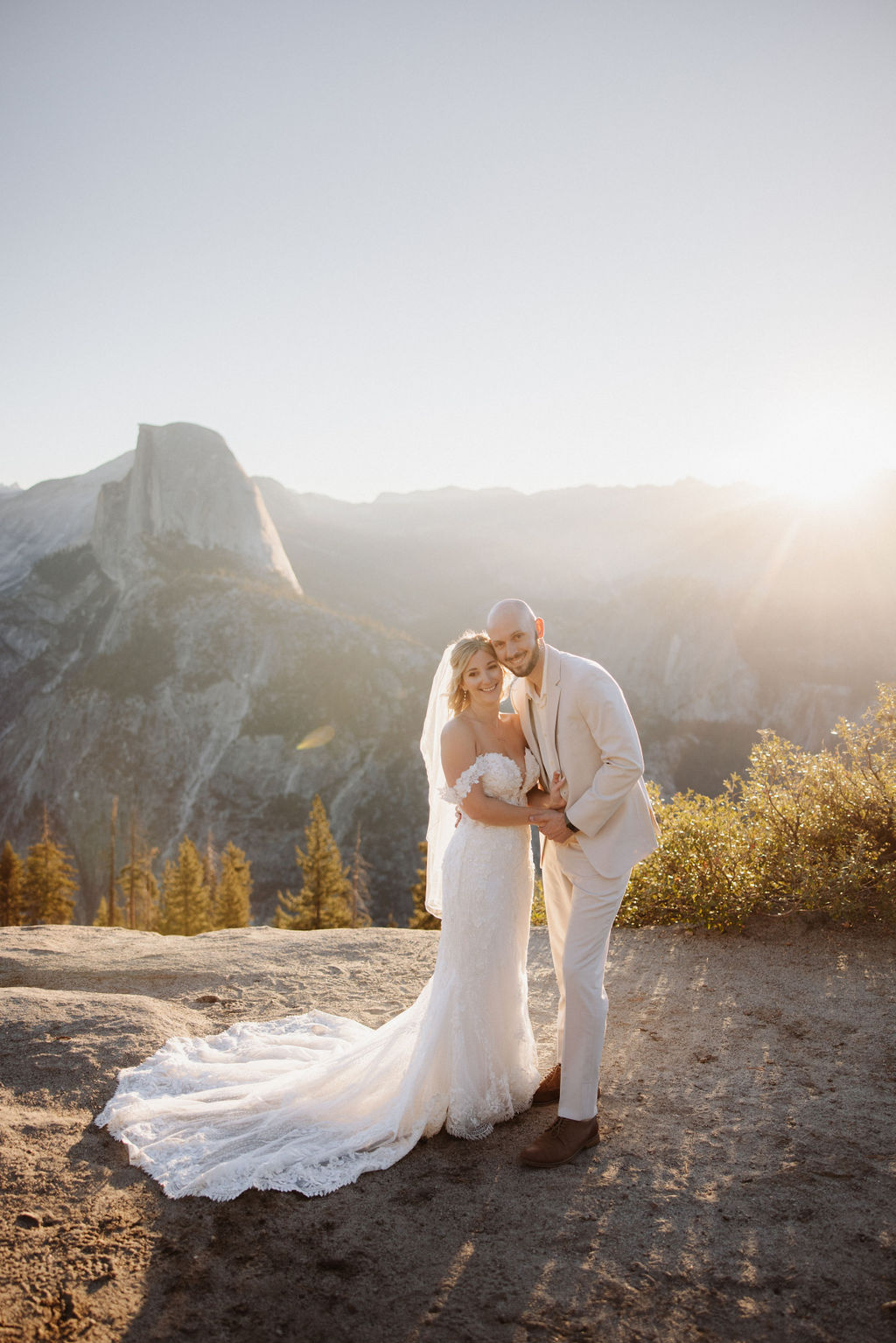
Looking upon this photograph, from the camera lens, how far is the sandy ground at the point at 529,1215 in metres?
2.74

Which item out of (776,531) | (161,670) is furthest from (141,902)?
(776,531)

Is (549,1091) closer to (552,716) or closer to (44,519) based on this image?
(552,716)

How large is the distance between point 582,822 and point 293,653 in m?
52.2

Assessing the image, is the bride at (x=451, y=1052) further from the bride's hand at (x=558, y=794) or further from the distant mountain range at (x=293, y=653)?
the distant mountain range at (x=293, y=653)

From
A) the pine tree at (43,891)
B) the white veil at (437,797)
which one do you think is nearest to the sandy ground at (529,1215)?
the white veil at (437,797)

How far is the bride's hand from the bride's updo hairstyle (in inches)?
26.4

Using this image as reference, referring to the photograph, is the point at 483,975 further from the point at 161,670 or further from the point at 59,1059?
the point at 161,670

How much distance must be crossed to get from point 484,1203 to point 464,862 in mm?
1616

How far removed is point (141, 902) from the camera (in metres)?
34.6

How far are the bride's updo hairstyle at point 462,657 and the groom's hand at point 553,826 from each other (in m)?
0.78

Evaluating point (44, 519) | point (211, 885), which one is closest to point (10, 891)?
point (211, 885)

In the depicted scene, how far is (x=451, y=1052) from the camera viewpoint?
13.6 ft

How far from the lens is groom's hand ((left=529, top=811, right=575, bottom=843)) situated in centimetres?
396

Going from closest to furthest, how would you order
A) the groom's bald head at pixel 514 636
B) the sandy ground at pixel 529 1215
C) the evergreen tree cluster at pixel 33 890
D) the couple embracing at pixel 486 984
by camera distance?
1. the sandy ground at pixel 529 1215
2. the couple embracing at pixel 486 984
3. the groom's bald head at pixel 514 636
4. the evergreen tree cluster at pixel 33 890
